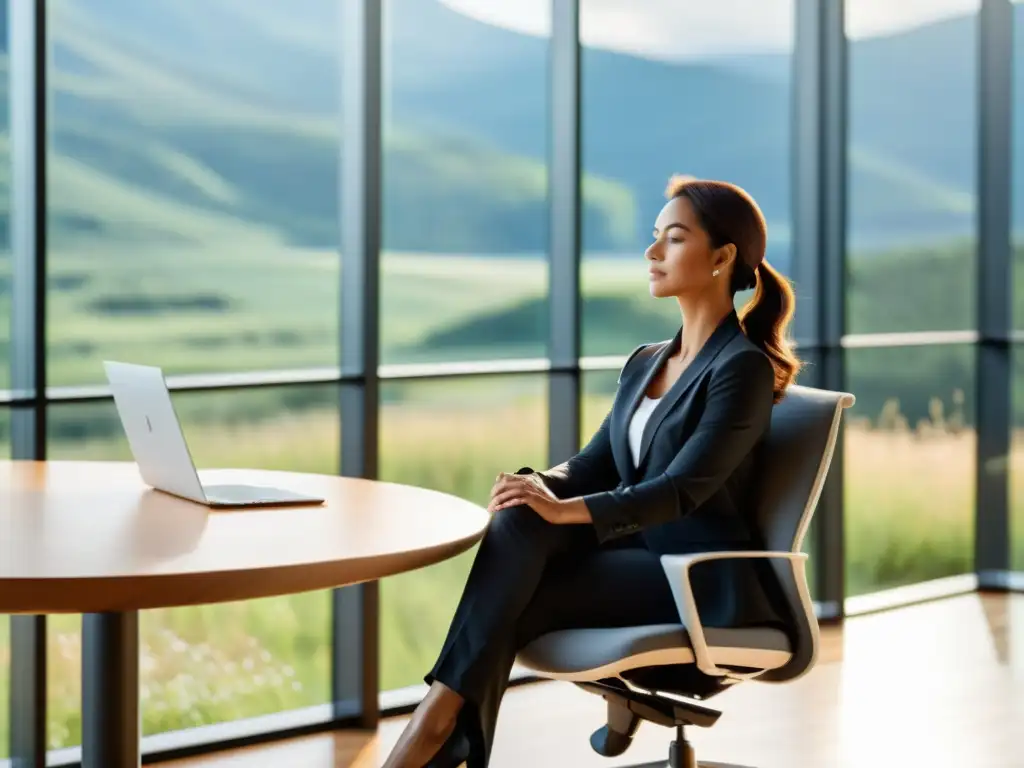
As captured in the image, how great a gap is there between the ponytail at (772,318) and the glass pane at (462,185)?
2.69 meters

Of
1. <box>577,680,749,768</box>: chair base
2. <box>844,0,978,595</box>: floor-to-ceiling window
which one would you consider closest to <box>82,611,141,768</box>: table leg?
<box>577,680,749,768</box>: chair base

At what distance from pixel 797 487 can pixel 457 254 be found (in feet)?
11.3

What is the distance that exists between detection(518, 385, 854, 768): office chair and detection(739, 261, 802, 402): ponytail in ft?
0.24

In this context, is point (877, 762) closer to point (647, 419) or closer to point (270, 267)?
point (647, 419)

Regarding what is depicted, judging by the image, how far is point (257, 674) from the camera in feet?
15.0

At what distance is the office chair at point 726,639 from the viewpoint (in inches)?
113

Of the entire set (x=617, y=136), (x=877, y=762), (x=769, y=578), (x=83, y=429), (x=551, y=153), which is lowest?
(x=877, y=762)

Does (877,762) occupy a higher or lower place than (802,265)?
lower

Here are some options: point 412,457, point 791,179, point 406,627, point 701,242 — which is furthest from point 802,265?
point 701,242

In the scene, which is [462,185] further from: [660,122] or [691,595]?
[691,595]

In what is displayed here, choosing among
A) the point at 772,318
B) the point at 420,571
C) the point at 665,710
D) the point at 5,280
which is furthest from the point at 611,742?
the point at 5,280

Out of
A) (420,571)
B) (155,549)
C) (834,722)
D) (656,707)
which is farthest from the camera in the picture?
(420,571)

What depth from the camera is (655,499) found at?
9.51 ft

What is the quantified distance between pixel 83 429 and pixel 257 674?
1.09 metres
